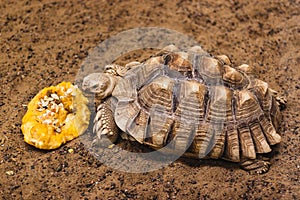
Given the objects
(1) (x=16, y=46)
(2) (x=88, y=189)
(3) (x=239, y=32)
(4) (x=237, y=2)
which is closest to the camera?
(2) (x=88, y=189)

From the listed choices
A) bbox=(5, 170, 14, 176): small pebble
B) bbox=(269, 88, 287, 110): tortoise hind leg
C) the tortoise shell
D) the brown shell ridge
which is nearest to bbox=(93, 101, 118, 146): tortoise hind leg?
the tortoise shell

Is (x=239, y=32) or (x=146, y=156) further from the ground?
(x=239, y=32)

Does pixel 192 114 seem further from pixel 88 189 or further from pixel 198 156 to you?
pixel 88 189

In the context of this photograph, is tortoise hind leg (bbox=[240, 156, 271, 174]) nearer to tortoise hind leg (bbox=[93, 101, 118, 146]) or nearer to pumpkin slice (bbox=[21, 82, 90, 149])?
tortoise hind leg (bbox=[93, 101, 118, 146])

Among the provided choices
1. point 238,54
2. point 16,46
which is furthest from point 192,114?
point 16,46

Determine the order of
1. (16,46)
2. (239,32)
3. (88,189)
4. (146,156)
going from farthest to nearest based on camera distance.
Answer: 1. (239,32)
2. (16,46)
3. (146,156)
4. (88,189)

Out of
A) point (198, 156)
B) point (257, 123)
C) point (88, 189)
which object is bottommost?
point (88, 189)

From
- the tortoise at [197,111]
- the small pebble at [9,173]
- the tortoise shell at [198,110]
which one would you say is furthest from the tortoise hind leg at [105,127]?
the small pebble at [9,173]

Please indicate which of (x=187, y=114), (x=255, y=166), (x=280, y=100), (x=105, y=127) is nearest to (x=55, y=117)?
(x=105, y=127)

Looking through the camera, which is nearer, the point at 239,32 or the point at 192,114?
the point at 192,114
